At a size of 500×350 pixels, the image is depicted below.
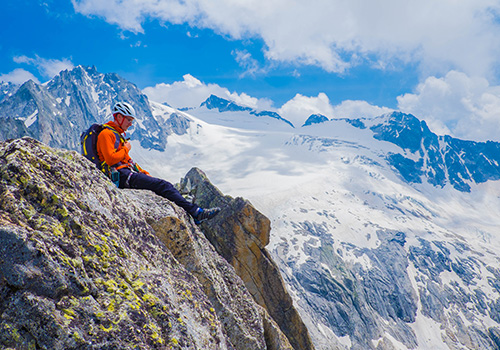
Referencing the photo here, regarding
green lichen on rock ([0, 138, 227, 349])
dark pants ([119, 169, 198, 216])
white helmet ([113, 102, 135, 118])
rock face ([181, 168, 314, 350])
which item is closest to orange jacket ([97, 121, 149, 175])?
dark pants ([119, 169, 198, 216])

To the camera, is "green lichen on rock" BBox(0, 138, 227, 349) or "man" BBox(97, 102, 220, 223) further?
"man" BBox(97, 102, 220, 223)

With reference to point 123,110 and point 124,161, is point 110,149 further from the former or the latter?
point 123,110

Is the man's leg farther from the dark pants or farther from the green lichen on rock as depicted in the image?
the green lichen on rock

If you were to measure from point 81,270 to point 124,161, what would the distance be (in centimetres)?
610

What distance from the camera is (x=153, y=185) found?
10328mm

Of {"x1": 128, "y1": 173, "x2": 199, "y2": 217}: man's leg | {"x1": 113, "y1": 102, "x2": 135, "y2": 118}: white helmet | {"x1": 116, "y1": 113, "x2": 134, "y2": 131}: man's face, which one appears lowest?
{"x1": 128, "y1": 173, "x2": 199, "y2": 217}: man's leg

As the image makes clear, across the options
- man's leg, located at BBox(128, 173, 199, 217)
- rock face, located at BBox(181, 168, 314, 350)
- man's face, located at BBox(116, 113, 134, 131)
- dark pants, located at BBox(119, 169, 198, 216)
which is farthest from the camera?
rock face, located at BBox(181, 168, 314, 350)

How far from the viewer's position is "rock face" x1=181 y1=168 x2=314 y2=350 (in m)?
17.2

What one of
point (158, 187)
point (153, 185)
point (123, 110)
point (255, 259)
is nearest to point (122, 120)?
point (123, 110)

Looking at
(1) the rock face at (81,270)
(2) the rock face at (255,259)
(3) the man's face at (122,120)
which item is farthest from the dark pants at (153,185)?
(2) the rock face at (255,259)

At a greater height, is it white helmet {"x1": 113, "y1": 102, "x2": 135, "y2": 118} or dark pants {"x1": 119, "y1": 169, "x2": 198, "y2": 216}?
white helmet {"x1": 113, "y1": 102, "x2": 135, "y2": 118}

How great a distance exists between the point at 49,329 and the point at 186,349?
2.23 metres

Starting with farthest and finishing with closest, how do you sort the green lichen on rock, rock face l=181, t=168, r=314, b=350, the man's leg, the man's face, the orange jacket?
rock face l=181, t=168, r=314, b=350, the man's face, the man's leg, the orange jacket, the green lichen on rock

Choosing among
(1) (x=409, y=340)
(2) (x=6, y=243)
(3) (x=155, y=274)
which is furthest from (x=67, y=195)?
(1) (x=409, y=340)
